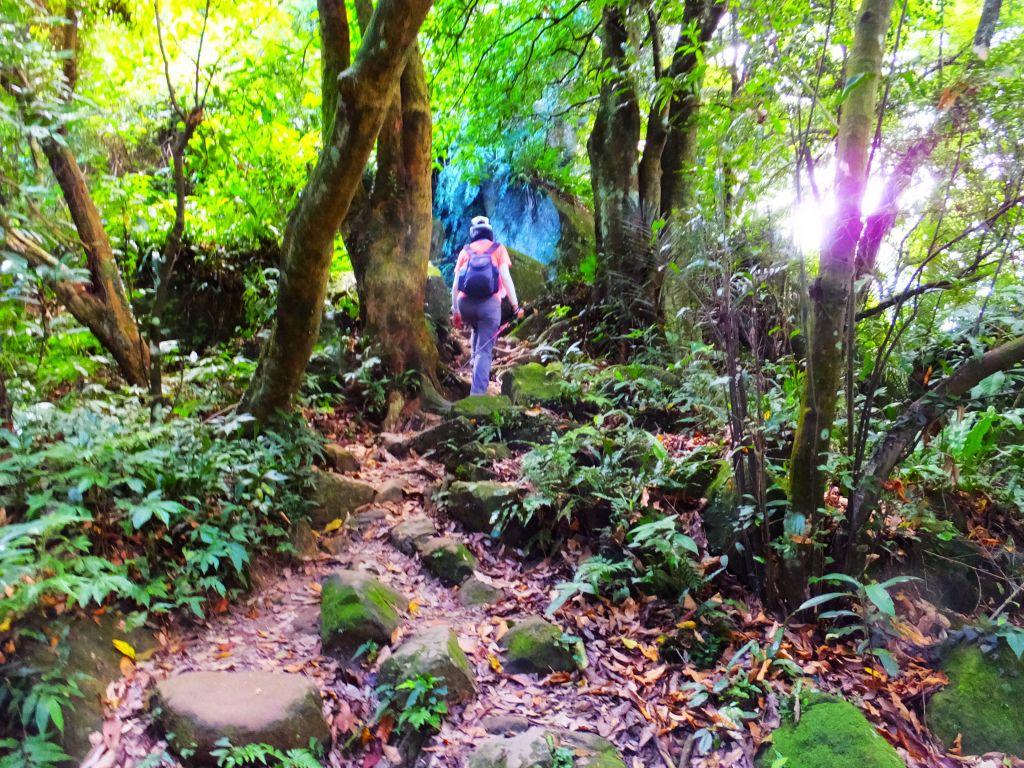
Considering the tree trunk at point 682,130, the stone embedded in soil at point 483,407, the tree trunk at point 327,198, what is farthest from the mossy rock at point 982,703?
the tree trunk at point 682,130

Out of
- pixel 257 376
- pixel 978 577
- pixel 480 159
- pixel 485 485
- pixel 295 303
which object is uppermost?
pixel 480 159

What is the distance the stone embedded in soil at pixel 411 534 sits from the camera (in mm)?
4633

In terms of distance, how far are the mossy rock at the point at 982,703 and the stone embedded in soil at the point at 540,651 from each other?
1832 millimetres

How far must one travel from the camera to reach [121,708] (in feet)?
9.29

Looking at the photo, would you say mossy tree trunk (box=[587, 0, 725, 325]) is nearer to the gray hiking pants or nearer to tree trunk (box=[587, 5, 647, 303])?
tree trunk (box=[587, 5, 647, 303])

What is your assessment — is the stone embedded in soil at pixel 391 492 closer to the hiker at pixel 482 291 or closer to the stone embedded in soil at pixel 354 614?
the stone embedded in soil at pixel 354 614

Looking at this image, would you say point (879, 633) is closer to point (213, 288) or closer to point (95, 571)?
point (95, 571)

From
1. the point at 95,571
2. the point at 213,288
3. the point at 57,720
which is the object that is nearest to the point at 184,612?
the point at 95,571

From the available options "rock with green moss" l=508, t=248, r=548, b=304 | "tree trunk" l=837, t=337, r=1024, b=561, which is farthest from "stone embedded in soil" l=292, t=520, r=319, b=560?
"rock with green moss" l=508, t=248, r=548, b=304

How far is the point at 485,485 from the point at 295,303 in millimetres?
2198

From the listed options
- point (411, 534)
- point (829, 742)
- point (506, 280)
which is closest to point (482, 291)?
point (506, 280)

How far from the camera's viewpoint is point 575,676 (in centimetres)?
340

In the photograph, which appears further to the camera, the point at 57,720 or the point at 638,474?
the point at 638,474

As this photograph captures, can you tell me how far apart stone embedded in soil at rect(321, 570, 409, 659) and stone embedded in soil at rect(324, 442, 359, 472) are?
1762mm
